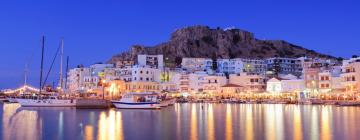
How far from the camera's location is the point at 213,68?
11619cm

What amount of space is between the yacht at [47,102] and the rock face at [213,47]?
69.2m

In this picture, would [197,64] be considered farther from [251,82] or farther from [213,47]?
[213,47]

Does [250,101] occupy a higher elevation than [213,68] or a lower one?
lower

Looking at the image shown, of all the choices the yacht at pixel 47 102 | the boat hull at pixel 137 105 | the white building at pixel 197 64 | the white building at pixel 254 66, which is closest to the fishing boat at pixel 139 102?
the boat hull at pixel 137 105

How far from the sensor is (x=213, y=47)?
493ft

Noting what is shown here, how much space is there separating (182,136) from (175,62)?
10778cm

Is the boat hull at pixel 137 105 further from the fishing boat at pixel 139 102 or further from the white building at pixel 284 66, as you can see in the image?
the white building at pixel 284 66

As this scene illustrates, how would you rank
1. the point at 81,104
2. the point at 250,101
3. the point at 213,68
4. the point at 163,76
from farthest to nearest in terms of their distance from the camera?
the point at 213,68, the point at 163,76, the point at 250,101, the point at 81,104

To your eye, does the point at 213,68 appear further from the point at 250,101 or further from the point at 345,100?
the point at 345,100

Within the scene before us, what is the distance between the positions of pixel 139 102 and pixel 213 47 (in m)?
95.9

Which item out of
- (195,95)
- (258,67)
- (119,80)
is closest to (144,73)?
(119,80)

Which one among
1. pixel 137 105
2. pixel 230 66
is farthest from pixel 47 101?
pixel 230 66

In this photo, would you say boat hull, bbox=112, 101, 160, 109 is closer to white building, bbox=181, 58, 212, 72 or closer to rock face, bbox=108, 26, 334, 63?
white building, bbox=181, 58, 212, 72

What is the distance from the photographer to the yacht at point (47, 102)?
62000 mm
